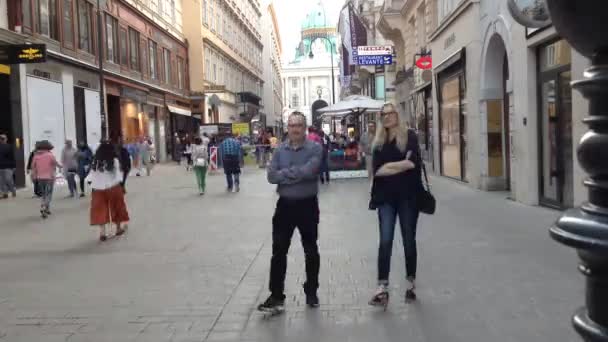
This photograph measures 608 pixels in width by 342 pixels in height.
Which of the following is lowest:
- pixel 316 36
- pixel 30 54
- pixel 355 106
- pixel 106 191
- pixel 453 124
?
pixel 106 191

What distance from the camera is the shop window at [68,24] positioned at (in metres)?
25.1

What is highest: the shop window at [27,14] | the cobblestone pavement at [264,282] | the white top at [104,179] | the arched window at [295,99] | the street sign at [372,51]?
the arched window at [295,99]

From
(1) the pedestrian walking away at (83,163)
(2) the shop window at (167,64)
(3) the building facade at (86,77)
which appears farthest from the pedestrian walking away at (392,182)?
(2) the shop window at (167,64)

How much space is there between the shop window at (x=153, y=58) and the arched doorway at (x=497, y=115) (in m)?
25.7

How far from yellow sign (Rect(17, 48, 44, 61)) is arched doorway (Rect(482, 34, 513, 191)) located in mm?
11676

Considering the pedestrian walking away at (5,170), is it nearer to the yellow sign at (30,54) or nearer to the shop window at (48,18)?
the yellow sign at (30,54)

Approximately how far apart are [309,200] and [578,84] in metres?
4.07

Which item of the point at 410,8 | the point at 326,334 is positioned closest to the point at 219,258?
the point at 326,334

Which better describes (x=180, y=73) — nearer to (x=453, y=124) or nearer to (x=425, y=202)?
(x=453, y=124)

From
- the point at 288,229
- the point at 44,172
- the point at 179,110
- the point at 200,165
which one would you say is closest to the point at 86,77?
the point at 200,165

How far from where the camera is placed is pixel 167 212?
45.2 ft

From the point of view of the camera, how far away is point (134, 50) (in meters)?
34.6

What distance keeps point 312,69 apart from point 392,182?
134 metres

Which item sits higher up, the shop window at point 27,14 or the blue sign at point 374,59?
the shop window at point 27,14
